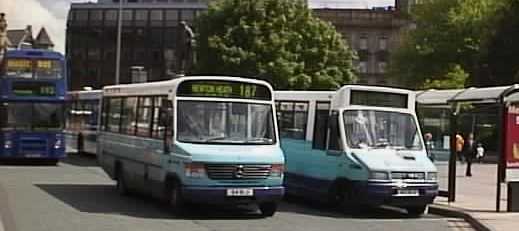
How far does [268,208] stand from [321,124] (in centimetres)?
317

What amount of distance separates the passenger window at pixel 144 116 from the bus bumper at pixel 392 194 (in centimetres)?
461

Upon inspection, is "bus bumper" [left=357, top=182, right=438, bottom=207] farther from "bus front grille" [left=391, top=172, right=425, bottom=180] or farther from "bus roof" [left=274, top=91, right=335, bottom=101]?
"bus roof" [left=274, top=91, right=335, bottom=101]

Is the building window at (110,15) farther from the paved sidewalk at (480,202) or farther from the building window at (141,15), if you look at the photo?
the paved sidewalk at (480,202)

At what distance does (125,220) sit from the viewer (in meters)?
17.6

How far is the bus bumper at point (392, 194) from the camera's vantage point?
19359 mm

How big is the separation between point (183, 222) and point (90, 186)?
8854 millimetres

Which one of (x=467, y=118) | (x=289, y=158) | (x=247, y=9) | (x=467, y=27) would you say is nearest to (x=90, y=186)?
(x=289, y=158)

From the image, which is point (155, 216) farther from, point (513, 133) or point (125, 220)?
point (513, 133)

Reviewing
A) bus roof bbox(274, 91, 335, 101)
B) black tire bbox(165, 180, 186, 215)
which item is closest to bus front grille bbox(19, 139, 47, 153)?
bus roof bbox(274, 91, 335, 101)

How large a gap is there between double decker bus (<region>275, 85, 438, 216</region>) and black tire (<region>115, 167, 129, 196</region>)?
152 inches

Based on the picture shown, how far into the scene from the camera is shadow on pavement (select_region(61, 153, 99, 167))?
38194mm

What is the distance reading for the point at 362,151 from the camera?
789 inches

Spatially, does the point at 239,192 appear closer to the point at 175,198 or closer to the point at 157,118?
the point at 175,198

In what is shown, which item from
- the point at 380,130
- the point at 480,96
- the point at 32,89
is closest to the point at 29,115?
the point at 32,89
